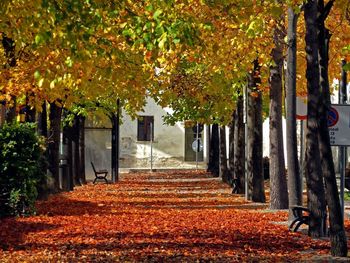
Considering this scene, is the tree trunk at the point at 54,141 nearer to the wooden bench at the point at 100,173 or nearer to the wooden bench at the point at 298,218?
the wooden bench at the point at 100,173

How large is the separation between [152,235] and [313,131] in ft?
11.5

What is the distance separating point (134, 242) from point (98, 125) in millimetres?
27415

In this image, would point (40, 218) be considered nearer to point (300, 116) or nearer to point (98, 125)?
point (300, 116)

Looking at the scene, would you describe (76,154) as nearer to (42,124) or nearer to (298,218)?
(42,124)

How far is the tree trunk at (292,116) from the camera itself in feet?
62.2

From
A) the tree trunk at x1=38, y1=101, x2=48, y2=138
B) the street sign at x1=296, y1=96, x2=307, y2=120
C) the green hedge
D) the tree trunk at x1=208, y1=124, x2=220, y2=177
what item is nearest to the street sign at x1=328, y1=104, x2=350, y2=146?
the street sign at x1=296, y1=96, x2=307, y2=120

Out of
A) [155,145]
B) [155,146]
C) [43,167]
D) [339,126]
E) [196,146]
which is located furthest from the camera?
[155,146]

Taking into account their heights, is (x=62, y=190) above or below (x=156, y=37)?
below

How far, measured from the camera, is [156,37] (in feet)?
36.0

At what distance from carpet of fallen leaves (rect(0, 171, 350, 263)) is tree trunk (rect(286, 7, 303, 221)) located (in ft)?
2.59

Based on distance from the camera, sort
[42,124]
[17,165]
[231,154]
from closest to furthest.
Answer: [17,165] < [42,124] < [231,154]

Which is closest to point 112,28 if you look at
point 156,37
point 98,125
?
point 156,37

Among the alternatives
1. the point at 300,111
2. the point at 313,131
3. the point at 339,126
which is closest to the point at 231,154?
the point at 300,111

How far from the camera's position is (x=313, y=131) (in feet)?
52.5
